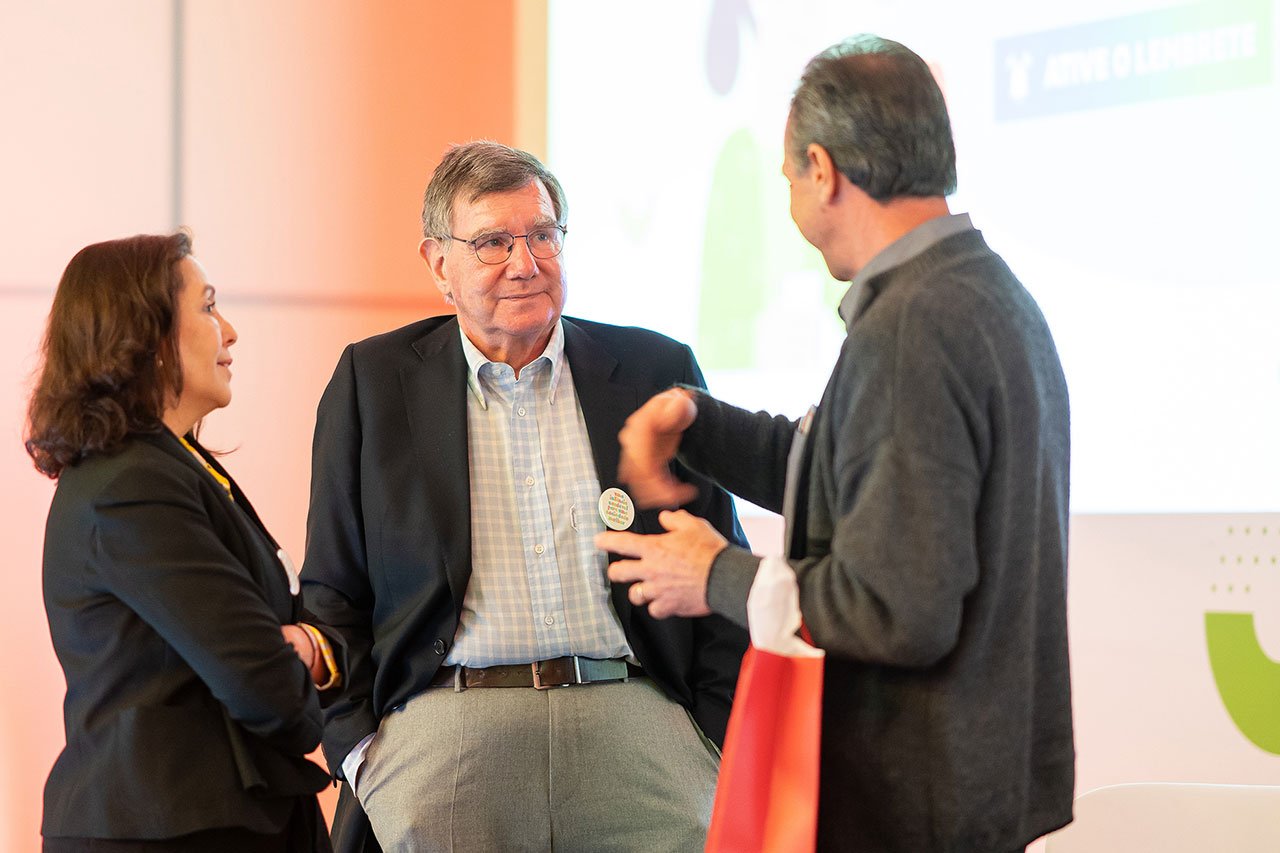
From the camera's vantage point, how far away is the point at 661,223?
362 centimetres

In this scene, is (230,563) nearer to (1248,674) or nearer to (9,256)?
(1248,674)

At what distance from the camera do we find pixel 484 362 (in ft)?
7.47

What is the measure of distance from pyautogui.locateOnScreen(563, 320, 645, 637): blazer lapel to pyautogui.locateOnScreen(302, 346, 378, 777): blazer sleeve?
1.39 ft

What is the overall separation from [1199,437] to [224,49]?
9.84 ft

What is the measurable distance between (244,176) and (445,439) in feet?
6.60

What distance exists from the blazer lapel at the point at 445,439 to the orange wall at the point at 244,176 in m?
1.67

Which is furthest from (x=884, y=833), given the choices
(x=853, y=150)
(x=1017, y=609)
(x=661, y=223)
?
(x=661, y=223)

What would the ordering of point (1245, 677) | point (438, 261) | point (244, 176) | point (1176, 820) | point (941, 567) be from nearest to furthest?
point (941, 567), point (1176, 820), point (438, 261), point (1245, 677), point (244, 176)

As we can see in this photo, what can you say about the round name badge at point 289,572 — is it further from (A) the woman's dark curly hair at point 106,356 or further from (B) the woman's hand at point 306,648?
(A) the woman's dark curly hair at point 106,356

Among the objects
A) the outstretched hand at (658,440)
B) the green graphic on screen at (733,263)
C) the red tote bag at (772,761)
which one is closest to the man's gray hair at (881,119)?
the outstretched hand at (658,440)

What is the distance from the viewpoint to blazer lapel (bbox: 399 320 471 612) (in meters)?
2.13

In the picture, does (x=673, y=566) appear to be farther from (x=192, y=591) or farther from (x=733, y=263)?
(x=733, y=263)

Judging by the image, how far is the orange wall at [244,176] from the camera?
3.54m

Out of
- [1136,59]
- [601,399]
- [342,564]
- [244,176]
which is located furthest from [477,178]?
[244,176]
